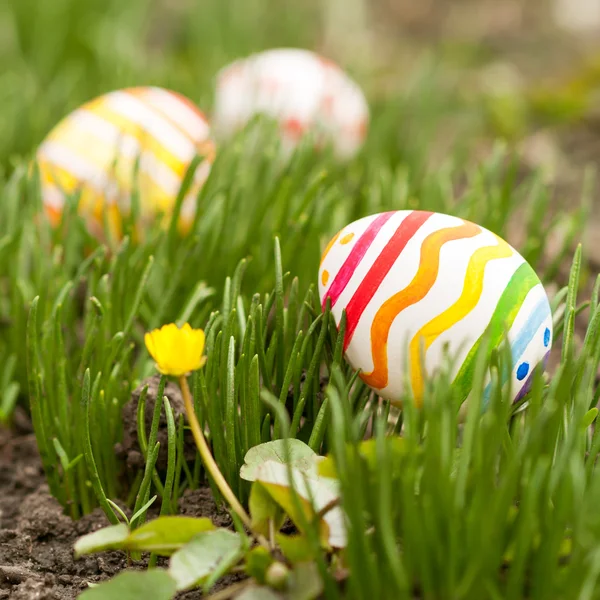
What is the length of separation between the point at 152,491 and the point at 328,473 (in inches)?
16.4

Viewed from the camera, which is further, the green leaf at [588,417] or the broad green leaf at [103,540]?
the green leaf at [588,417]

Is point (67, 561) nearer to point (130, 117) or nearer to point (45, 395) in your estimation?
point (45, 395)

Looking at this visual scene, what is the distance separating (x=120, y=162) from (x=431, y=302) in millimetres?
984

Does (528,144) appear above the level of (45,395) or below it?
above

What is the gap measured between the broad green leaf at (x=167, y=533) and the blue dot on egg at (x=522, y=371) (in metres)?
0.43

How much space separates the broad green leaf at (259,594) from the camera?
878 mm

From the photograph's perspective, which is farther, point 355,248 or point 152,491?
point 152,491

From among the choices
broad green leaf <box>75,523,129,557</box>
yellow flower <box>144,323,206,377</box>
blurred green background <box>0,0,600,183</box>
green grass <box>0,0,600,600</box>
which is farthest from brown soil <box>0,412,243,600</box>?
blurred green background <box>0,0,600,183</box>

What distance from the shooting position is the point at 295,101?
7.36 feet

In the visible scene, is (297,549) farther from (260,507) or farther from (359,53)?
(359,53)

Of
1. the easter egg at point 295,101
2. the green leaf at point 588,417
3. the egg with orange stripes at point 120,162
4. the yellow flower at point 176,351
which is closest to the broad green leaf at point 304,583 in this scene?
the yellow flower at point 176,351

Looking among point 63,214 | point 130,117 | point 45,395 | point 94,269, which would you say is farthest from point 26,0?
point 45,395

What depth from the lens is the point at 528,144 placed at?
8.94 ft

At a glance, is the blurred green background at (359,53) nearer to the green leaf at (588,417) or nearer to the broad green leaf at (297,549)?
the green leaf at (588,417)
